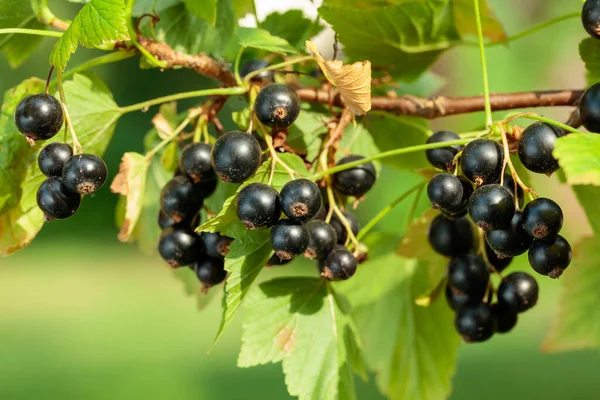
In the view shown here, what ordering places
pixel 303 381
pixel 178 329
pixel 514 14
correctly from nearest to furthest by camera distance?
pixel 303 381
pixel 178 329
pixel 514 14

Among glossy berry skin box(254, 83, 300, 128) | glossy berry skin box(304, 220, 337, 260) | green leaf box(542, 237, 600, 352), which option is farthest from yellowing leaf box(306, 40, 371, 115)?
green leaf box(542, 237, 600, 352)

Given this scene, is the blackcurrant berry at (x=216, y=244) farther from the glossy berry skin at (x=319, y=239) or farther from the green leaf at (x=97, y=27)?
the green leaf at (x=97, y=27)

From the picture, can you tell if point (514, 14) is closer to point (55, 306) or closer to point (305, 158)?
point (55, 306)

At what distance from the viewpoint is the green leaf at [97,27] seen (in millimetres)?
789

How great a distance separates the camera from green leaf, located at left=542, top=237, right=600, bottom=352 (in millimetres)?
1212

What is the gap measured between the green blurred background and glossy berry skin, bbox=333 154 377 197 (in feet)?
1.48

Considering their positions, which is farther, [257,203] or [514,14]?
[514,14]

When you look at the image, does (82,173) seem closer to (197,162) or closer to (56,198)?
(56,198)

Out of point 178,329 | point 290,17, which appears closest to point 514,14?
point 178,329

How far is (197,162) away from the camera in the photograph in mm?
960

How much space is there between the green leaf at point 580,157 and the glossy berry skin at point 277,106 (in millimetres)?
331

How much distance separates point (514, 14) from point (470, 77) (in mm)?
1715

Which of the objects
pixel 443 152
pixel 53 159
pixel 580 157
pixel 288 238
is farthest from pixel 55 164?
pixel 580 157

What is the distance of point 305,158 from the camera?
40.1 inches
